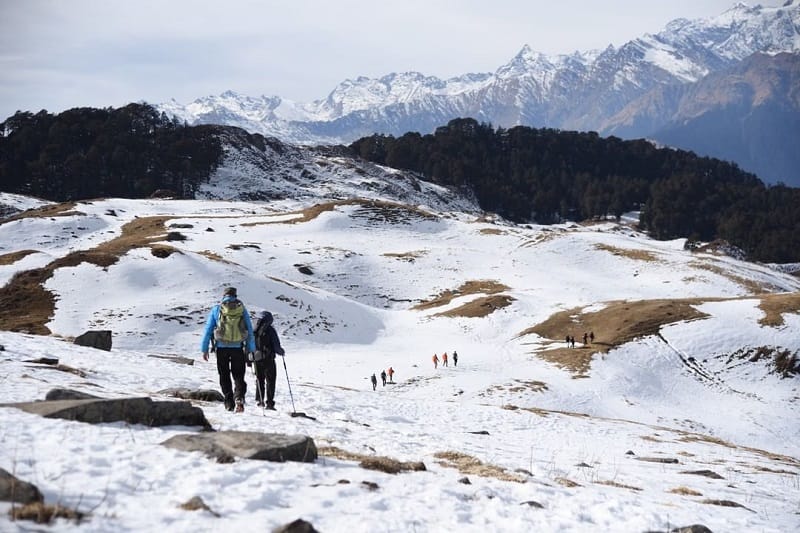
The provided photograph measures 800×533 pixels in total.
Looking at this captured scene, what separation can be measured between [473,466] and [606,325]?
1665 inches

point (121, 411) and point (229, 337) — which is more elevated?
point (229, 337)

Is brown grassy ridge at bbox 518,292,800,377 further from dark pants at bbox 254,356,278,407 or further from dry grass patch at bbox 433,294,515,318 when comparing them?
dark pants at bbox 254,356,278,407

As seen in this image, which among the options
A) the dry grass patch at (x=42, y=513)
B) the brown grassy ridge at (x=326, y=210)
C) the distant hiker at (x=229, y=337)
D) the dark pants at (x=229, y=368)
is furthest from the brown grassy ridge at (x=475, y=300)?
the dry grass patch at (x=42, y=513)

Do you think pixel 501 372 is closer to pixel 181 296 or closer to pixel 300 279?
pixel 181 296

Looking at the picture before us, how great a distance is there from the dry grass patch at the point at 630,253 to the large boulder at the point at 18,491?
8350 centimetres

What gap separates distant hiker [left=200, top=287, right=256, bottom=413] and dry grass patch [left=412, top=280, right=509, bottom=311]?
5212 centimetres

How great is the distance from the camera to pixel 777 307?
159ft

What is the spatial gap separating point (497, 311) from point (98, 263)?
3799 cm

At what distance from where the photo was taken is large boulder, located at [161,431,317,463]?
8742 millimetres

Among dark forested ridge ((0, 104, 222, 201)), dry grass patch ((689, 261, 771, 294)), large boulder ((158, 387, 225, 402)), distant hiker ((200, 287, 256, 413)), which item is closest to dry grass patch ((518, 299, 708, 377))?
dry grass patch ((689, 261, 771, 294))

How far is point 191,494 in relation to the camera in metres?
7.11

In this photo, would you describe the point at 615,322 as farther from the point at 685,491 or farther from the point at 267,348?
the point at 267,348

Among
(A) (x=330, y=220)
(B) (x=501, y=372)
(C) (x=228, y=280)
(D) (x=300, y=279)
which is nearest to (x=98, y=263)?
(C) (x=228, y=280)

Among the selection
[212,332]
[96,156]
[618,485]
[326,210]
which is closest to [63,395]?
[212,332]
